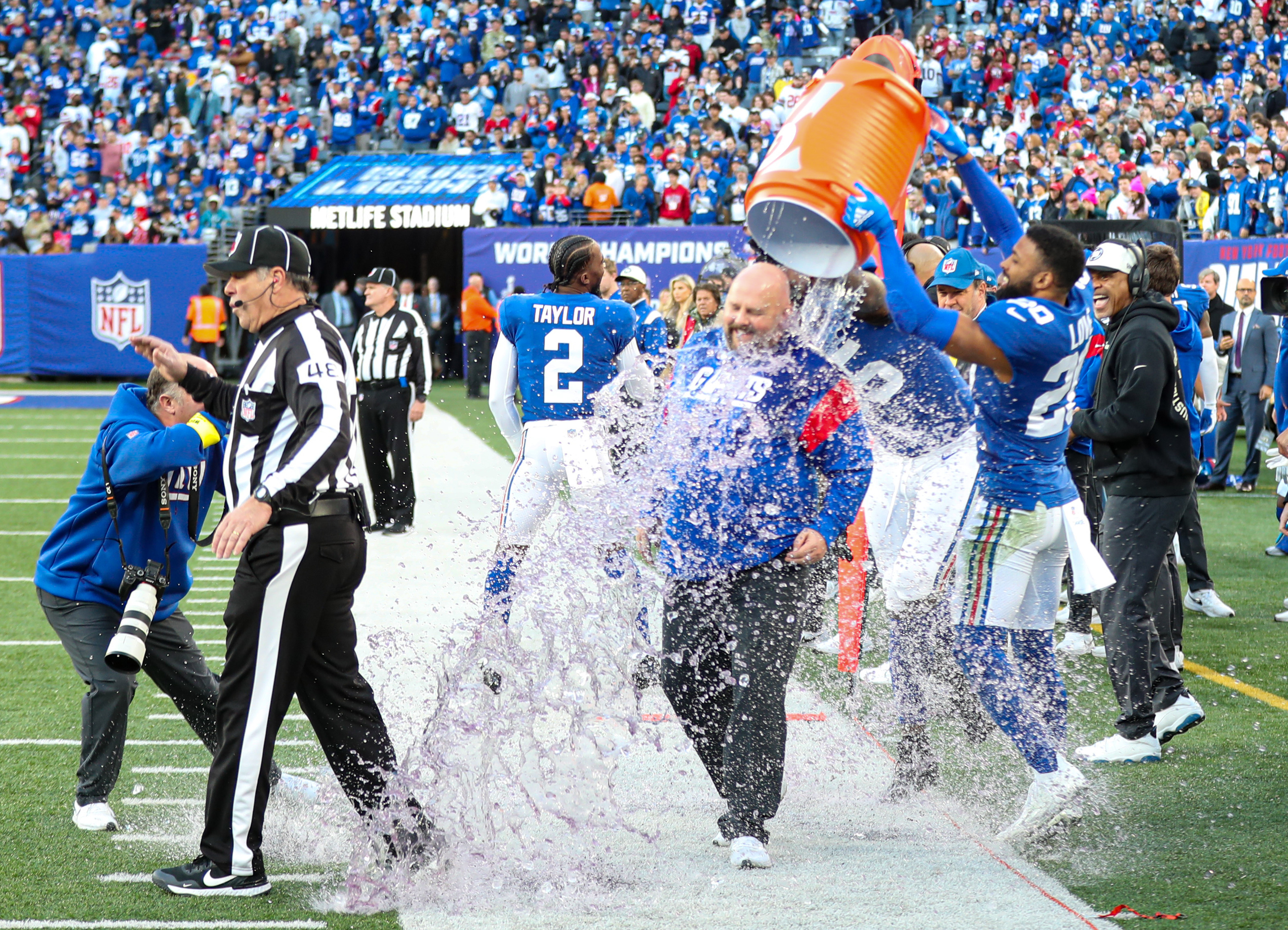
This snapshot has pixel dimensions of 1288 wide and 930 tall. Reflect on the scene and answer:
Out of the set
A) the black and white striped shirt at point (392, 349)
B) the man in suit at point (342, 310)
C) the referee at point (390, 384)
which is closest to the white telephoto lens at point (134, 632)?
the referee at point (390, 384)

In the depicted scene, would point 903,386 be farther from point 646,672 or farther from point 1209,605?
point 1209,605

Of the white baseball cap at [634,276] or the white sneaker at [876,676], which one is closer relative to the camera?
the white sneaker at [876,676]

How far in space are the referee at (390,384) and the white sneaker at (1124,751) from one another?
648cm

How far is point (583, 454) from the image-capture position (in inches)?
243

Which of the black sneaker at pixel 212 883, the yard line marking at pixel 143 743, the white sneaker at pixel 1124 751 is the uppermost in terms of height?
the black sneaker at pixel 212 883

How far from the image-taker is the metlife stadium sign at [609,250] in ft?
72.9

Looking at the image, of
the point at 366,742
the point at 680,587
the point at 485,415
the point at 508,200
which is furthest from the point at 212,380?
the point at 508,200

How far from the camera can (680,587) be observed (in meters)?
4.28

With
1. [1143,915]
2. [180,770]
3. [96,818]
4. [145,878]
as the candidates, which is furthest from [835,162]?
[180,770]

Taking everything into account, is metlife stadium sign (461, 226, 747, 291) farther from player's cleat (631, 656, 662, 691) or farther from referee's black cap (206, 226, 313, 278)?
referee's black cap (206, 226, 313, 278)

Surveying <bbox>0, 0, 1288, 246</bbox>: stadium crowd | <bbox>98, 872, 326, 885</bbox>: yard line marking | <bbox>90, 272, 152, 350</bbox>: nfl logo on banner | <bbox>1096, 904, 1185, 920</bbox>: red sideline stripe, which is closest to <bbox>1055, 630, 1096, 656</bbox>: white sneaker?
<bbox>1096, 904, 1185, 920</bbox>: red sideline stripe

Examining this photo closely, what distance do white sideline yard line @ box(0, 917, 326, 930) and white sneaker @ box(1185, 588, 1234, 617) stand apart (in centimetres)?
574

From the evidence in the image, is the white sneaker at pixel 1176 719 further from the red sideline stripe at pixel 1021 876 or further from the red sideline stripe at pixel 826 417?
the red sideline stripe at pixel 826 417

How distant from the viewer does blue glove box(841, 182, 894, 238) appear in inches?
150
